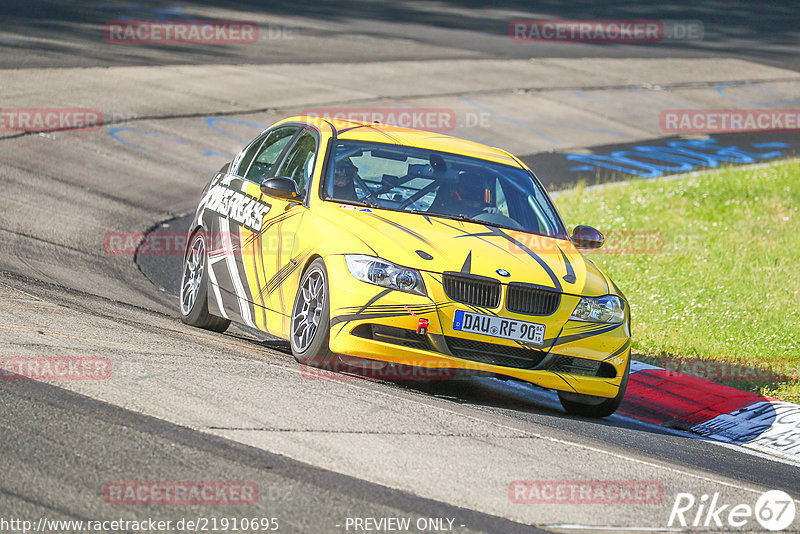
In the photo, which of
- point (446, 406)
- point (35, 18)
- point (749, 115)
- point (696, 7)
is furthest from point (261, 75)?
point (696, 7)

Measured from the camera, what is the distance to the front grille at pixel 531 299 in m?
7.22

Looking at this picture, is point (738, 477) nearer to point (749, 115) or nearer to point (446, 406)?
point (446, 406)

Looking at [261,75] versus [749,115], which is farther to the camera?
[749,115]

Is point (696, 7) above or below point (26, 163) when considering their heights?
above

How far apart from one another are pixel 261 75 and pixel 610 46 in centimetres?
1417

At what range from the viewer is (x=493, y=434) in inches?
245

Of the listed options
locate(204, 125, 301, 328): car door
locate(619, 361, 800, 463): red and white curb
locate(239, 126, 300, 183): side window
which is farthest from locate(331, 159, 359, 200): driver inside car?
locate(619, 361, 800, 463): red and white curb

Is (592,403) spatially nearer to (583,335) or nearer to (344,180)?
(583,335)

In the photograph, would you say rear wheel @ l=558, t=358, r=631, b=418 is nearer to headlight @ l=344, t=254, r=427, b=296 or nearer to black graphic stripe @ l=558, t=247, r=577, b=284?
→ black graphic stripe @ l=558, t=247, r=577, b=284

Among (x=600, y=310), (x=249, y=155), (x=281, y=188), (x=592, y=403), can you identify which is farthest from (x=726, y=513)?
(x=249, y=155)

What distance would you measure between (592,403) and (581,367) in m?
0.41

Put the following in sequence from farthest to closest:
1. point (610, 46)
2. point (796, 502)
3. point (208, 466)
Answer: point (610, 46) → point (796, 502) → point (208, 466)

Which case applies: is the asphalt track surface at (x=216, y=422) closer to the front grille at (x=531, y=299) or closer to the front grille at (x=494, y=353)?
the front grille at (x=494, y=353)

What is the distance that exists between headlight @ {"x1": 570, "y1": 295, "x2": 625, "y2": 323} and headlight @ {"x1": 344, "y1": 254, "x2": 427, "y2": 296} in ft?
3.53
